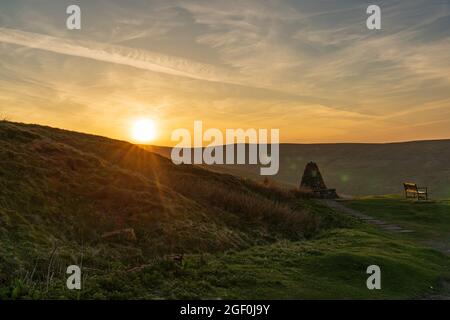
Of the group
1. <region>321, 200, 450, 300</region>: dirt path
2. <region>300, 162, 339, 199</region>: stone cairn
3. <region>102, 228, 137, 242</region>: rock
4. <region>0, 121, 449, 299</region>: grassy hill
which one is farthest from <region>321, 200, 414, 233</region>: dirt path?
<region>102, 228, 137, 242</region>: rock

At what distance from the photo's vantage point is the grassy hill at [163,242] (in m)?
11.0

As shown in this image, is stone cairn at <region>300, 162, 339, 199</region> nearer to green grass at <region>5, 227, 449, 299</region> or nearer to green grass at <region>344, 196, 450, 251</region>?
green grass at <region>344, 196, 450, 251</region>

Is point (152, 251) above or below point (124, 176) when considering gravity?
below

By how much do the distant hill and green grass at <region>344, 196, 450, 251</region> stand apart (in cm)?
5935

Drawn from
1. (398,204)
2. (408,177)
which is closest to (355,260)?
(398,204)

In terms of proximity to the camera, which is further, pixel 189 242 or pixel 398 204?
pixel 398 204

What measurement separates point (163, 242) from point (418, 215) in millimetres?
22852

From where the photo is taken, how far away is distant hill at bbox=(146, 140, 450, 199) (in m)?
115

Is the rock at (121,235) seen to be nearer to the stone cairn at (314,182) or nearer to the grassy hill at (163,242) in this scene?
the grassy hill at (163,242)

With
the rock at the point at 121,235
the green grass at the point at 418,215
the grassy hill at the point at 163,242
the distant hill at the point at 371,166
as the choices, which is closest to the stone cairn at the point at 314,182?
the green grass at the point at 418,215

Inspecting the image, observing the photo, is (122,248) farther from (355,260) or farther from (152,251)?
(355,260)

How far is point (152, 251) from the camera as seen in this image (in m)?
15.8
